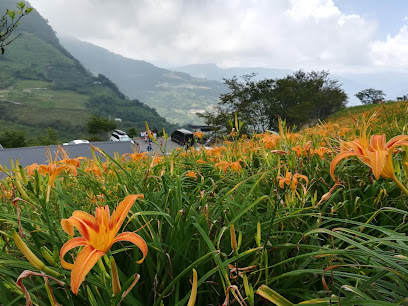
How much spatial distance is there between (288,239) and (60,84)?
11689cm

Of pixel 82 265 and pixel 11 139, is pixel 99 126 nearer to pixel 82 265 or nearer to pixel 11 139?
pixel 11 139

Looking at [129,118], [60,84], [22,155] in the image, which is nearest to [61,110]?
[129,118]

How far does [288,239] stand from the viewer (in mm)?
996

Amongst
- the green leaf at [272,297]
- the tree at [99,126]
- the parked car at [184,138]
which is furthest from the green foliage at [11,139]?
the green leaf at [272,297]

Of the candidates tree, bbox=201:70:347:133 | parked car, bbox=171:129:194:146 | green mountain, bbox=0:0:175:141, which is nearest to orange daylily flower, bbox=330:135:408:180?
parked car, bbox=171:129:194:146

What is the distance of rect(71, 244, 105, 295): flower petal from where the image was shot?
0.42 m

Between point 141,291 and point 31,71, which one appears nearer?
point 141,291

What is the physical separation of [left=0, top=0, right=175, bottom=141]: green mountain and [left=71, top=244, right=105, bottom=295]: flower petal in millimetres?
71485

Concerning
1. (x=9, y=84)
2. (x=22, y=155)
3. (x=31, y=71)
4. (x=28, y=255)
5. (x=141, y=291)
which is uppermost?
(x=31, y=71)

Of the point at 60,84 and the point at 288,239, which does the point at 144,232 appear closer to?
the point at 288,239

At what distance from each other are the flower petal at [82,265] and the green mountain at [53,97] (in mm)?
71485

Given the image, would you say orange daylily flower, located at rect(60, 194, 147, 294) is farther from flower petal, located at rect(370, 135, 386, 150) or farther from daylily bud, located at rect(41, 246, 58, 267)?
flower petal, located at rect(370, 135, 386, 150)

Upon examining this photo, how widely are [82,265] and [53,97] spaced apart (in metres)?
105

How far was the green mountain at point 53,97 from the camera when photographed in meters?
68.0
